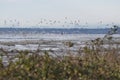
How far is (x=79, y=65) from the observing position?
1064 centimetres

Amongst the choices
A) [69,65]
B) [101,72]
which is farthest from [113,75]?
[69,65]

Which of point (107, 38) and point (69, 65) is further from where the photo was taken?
point (107, 38)

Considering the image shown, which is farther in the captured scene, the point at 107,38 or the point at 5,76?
the point at 107,38

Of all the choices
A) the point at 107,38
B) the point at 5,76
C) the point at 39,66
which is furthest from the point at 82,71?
the point at 107,38

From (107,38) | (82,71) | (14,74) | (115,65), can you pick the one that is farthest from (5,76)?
(107,38)

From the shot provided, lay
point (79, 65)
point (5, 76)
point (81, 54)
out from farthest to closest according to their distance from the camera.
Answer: point (81, 54) → point (79, 65) → point (5, 76)

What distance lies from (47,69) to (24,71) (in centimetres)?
48

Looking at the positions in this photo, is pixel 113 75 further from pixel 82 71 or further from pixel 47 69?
pixel 47 69

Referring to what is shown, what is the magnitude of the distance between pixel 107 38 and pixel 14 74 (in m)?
3.85

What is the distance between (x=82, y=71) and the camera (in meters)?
10.4

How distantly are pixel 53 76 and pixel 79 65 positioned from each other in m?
0.83

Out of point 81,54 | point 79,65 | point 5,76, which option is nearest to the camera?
point 5,76

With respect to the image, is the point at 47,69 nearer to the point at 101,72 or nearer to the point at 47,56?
the point at 47,56

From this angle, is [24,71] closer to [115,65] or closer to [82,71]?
[82,71]
